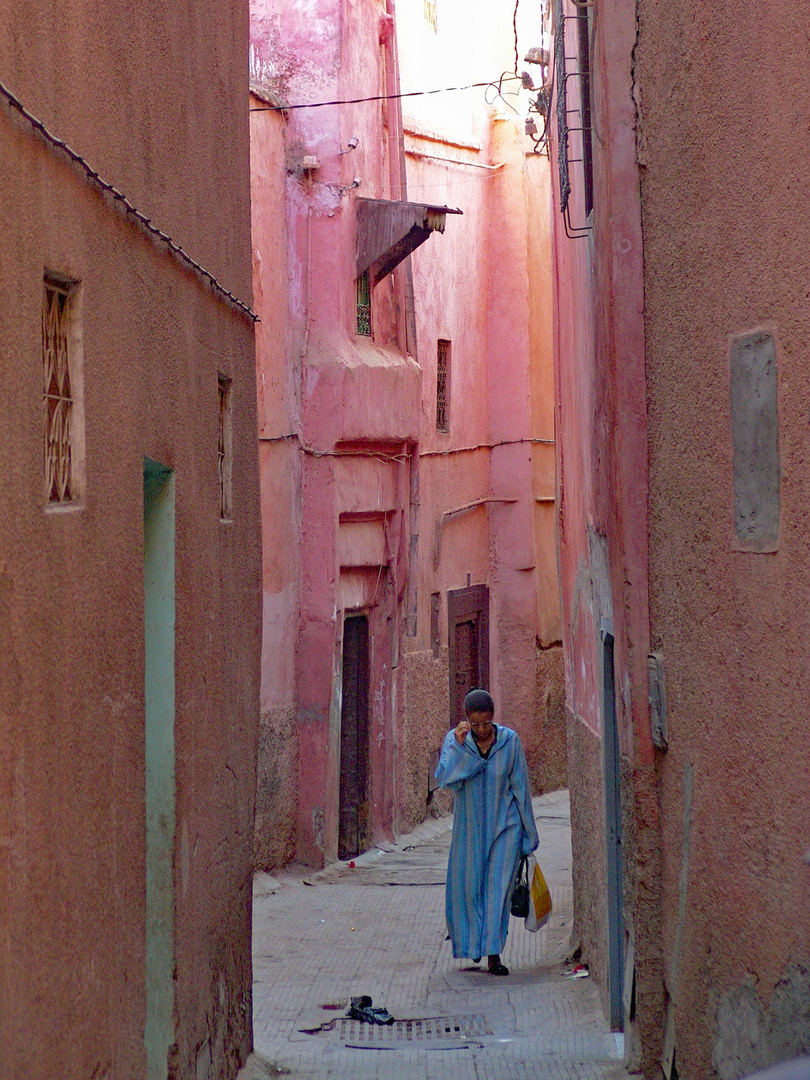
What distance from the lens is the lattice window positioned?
341 centimetres

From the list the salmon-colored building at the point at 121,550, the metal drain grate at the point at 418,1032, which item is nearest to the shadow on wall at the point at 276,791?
the metal drain grate at the point at 418,1032

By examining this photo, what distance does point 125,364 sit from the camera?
4.08m

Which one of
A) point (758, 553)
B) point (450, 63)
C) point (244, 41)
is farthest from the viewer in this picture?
point (450, 63)

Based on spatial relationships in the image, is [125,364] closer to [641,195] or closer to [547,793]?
[641,195]

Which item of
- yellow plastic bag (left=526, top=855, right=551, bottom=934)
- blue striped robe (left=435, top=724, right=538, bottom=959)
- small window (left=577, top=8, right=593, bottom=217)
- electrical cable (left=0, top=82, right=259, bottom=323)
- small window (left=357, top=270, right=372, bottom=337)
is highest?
small window (left=357, top=270, right=372, bottom=337)

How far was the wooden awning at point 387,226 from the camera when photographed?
1348 cm

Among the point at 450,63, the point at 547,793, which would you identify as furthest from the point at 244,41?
the point at 547,793

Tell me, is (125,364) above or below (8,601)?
above

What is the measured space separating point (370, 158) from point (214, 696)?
9568 mm

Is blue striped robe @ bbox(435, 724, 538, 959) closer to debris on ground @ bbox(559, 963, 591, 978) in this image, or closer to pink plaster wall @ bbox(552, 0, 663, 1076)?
debris on ground @ bbox(559, 963, 591, 978)

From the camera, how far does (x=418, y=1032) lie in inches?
285

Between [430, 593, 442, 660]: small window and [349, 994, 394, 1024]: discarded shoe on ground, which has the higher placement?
[430, 593, 442, 660]: small window

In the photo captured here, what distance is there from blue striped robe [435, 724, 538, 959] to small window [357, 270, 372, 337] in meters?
6.11

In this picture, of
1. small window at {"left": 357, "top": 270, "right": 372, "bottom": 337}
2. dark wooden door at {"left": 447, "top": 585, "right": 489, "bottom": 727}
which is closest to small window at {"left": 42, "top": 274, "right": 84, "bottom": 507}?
small window at {"left": 357, "top": 270, "right": 372, "bottom": 337}
